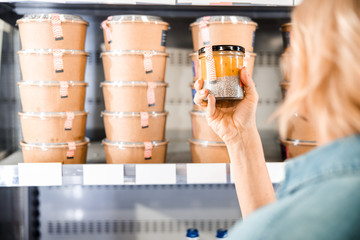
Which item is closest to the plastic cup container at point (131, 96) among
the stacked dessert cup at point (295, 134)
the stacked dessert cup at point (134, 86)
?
the stacked dessert cup at point (134, 86)

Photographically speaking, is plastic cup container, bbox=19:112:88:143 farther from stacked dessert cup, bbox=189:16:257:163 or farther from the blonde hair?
the blonde hair

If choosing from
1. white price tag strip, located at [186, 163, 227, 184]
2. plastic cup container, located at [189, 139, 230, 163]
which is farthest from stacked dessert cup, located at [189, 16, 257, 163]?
white price tag strip, located at [186, 163, 227, 184]

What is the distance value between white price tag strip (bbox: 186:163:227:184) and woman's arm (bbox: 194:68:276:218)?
0.86ft

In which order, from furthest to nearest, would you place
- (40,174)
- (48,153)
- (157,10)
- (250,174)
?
(157,10)
(48,153)
(40,174)
(250,174)

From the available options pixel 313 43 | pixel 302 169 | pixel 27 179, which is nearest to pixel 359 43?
pixel 313 43

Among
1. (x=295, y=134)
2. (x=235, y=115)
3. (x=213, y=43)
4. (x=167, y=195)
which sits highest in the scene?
(x=213, y=43)

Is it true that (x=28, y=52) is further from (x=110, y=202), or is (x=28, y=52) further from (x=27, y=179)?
(x=110, y=202)

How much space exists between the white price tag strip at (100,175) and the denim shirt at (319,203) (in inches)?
37.6

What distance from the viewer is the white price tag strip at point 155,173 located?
1.39m

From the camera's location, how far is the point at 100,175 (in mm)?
1383

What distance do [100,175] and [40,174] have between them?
228 millimetres

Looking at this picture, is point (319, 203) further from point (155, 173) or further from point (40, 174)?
point (40, 174)

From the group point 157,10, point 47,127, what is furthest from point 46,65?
point 157,10

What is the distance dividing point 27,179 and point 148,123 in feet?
1.70
